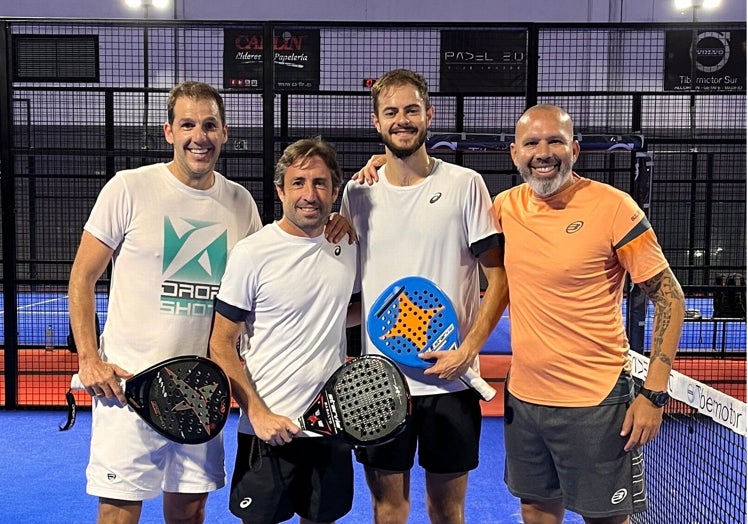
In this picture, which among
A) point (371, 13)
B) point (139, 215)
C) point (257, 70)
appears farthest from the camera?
point (371, 13)

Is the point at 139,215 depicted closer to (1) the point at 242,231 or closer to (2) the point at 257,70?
(1) the point at 242,231

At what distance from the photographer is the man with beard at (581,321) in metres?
2.56

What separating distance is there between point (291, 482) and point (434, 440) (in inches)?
21.8

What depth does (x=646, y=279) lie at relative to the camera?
2.53 m

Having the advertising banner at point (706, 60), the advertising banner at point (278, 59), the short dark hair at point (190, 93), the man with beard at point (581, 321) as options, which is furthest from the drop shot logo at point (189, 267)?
the advertising banner at point (706, 60)

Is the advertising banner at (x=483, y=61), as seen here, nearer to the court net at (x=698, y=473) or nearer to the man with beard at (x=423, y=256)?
the court net at (x=698, y=473)

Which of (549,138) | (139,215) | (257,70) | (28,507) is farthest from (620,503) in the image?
(257,70)

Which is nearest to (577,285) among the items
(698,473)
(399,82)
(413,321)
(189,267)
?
(413,321)

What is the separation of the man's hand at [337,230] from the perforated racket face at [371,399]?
463mm

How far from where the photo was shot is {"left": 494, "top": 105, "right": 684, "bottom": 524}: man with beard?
2557 mm

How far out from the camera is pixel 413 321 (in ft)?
8.50

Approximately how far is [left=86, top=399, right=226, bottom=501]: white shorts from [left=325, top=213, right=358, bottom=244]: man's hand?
955 mm

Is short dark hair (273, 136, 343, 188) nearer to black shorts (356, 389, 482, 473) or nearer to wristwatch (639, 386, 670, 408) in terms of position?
black shorts (356, 389, 482, 473)

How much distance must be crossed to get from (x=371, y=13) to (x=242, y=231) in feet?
37.0
